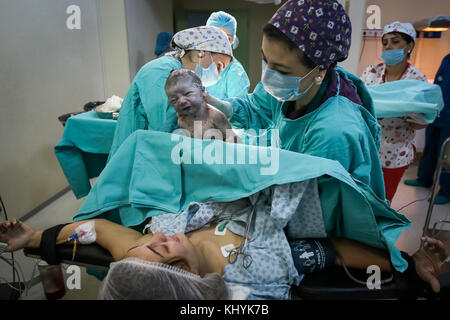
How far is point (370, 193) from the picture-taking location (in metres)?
1.10

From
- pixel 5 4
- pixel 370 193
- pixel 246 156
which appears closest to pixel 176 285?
pixel 246 156

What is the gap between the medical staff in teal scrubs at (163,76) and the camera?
67.8 inches

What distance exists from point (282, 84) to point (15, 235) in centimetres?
129

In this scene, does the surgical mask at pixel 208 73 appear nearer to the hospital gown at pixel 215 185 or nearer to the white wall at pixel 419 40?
the hospital gown at pixel 215 185

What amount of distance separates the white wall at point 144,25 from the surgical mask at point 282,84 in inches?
110

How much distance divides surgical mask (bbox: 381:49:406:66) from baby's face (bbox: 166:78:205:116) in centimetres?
163

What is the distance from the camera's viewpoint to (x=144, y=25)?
12.8 ft

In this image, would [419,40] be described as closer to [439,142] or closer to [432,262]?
[439,142]

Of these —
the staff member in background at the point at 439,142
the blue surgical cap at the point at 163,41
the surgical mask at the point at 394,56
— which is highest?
the blue surgical cap at the point at 163,41

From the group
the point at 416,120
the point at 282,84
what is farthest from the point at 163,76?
the point at 416,120

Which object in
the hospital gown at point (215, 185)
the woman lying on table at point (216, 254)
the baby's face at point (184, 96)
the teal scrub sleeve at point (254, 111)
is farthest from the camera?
the teal scrub sleeve at point (254, 111)

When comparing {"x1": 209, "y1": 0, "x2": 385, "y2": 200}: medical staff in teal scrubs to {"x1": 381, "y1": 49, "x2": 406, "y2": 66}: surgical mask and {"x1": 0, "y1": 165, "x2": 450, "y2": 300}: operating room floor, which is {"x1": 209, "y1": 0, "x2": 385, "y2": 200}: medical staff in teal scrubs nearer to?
{"x1": 381, "y1": 49, "x2": 406, "y2": 66}: surgical mask

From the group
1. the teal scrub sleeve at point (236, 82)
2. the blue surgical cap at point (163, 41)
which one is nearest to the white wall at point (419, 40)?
the teal scrub sleeve at point (236, 82)
